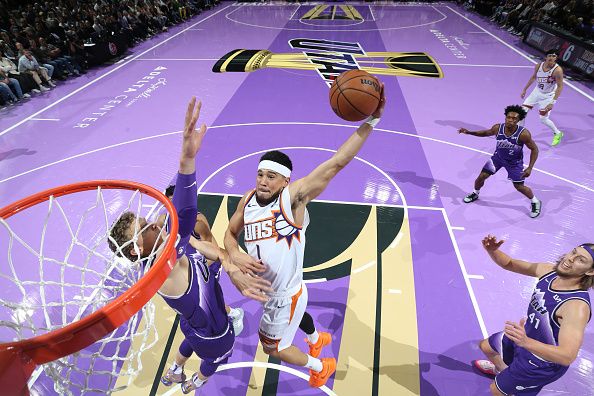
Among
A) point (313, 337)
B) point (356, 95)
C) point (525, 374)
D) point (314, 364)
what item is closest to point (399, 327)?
point (313, 337)

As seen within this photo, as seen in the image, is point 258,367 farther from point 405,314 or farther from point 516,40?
point 516,40

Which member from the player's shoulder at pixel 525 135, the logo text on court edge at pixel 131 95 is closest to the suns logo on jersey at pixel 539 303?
the player's shoulder at pixel 525 135

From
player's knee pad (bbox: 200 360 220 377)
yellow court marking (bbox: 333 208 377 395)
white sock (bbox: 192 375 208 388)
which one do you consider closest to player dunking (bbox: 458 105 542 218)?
yellow court marking (bbox: 333 208 377 395)

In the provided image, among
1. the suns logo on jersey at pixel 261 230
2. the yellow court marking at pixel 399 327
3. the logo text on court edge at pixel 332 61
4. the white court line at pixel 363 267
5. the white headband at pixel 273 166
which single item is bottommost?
the yellow court marking at pixel 399 327

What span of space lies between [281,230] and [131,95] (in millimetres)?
9187

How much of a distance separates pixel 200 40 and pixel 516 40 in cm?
1242

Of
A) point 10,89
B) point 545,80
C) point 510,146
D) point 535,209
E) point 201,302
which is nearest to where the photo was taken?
point 201,302

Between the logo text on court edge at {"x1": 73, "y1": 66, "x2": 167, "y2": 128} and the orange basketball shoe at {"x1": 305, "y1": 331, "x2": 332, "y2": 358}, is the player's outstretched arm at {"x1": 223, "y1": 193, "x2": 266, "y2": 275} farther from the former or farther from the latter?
the logo text on court edge at {"x1": 73, "y1": 66, "x2": 167, "y2": 128}

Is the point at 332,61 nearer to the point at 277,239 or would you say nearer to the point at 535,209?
the point at 535,209

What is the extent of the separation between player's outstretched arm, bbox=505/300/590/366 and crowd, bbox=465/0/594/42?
554 inches

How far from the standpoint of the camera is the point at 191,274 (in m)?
2.91

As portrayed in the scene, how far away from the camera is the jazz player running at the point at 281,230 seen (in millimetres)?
2926

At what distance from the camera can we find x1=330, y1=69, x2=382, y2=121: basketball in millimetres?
3193

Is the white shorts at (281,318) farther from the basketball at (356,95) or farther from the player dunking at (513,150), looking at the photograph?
the player dunking at (513,150)
